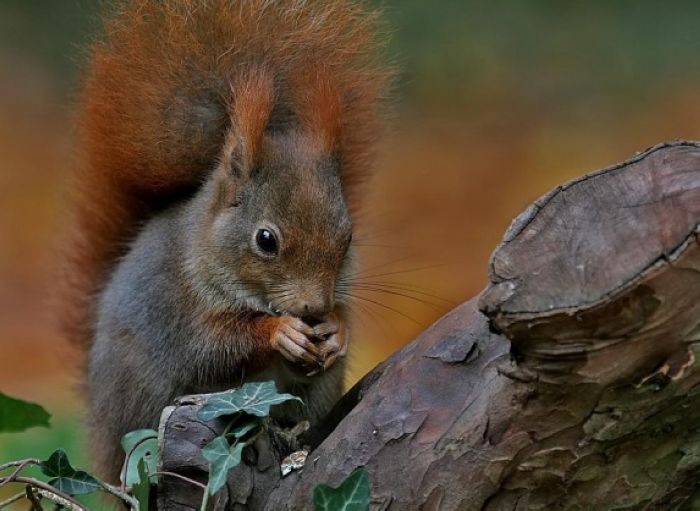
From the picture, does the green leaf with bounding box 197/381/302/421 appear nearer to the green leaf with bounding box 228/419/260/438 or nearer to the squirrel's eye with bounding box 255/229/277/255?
the green leaf with bounding box 228/419/260/438

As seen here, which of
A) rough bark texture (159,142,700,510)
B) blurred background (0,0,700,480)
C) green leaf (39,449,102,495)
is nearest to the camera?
rough bark texture (159,142,700,510)

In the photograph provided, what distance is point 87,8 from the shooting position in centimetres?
421

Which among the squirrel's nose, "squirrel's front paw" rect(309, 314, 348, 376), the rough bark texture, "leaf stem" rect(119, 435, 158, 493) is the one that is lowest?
the rough bark texture

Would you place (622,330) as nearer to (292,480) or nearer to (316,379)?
(292,480)

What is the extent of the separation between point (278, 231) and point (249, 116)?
0.18m

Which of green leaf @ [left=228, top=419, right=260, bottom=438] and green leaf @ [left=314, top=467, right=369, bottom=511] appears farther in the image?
green leaf @ [left=228, top=419, right=260, bottom=438]

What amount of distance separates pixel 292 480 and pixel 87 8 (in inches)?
128

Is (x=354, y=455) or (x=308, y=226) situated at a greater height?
(x=308, y=226)

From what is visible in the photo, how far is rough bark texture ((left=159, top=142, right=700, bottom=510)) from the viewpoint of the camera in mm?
1021

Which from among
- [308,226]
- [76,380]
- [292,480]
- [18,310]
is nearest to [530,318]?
[292,480]

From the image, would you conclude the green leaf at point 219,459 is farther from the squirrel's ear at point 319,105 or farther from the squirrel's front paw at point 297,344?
the squirrel's ear at point 319,105

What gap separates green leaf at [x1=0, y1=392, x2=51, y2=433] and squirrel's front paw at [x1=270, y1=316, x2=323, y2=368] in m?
0.36

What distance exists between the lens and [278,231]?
62.5 inches

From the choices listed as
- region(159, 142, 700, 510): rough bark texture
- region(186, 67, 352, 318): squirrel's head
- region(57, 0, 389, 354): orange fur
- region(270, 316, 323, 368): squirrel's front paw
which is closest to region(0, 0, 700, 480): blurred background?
region(57, 0, 389, 354): orange fur
